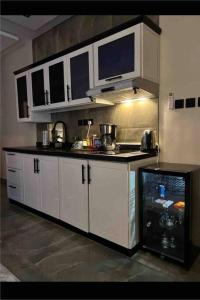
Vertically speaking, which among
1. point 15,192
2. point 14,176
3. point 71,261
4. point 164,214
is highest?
point 14,176

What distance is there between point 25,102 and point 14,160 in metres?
0.99

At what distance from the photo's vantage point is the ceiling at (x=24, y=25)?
3.09m

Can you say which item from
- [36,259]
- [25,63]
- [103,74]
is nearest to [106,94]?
[103,74]

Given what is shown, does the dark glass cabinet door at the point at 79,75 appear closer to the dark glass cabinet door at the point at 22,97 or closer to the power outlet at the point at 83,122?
the power outlet at the point at 83,122

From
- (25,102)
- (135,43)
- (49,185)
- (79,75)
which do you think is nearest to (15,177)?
(49,185)

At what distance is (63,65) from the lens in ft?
8.89

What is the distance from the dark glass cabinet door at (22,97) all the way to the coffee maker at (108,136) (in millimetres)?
1650

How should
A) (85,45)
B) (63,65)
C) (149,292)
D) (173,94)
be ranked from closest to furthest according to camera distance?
(149,292) → (173,94) → (85,45) → (63,65)

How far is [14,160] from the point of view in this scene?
3.24 meters

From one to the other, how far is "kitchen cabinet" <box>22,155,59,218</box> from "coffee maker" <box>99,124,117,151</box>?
60 centimetres

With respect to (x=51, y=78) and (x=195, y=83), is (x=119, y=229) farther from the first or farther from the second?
(x=51, y=78)

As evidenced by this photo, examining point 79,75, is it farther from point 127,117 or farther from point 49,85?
point 127,117
